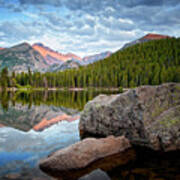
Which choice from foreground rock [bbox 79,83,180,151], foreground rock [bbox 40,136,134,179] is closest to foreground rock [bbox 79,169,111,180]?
foreground rock [bbox 40,136,134,179]

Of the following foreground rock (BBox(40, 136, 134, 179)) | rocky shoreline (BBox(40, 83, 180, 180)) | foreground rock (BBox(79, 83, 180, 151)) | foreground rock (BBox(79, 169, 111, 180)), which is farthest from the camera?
foreground rock (BBox(79, 83, 180, 151))

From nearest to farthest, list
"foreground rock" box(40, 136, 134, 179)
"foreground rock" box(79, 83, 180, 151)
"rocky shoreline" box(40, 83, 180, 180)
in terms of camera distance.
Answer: "foreground rock" box(40, 136, 134, 179) → "rocky shoreline" box(40, 83, 180, 180) → "foreground rock" box(79, 83, 180, 151)

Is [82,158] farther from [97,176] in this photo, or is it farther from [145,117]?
[145,117]

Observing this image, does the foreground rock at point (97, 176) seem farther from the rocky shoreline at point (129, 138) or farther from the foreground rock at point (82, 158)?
the foreground rock at point (82, 158)

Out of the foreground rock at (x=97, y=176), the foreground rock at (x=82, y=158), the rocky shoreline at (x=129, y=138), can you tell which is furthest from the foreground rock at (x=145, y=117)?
the foreground rock at (x=97, y=176)

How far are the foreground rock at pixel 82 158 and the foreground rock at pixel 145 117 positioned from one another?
4.87 feet

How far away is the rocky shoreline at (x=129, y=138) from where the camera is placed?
27.4ft

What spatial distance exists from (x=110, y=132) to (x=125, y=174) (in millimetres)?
4621

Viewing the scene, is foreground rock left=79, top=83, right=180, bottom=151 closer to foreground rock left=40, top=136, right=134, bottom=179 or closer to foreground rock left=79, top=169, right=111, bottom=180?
foreground rock left=40, top=136, right=134, bottom=179

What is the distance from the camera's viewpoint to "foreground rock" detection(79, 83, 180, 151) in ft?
34.5

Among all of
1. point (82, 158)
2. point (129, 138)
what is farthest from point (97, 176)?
point (129, 138)

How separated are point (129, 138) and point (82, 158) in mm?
3853

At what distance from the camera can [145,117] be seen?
1077 centimetres

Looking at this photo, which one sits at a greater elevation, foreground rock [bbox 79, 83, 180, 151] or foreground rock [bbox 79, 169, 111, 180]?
foreground rock [bbox 79, 83, 180, 151]
